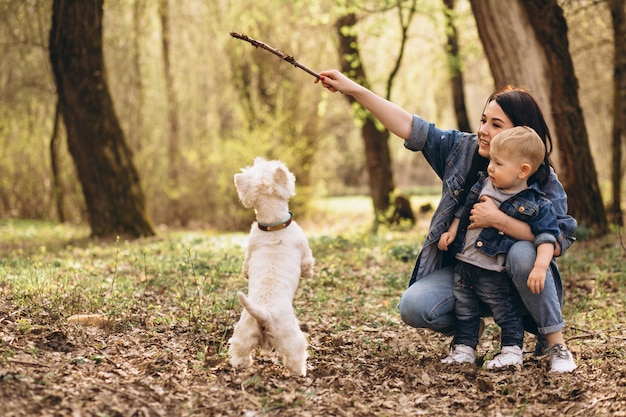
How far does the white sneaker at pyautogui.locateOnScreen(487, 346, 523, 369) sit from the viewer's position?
393 cm

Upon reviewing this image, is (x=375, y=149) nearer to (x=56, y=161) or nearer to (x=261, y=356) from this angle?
(x=56, y=161)

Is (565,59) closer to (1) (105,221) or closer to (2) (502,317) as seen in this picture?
(2) (502,317)

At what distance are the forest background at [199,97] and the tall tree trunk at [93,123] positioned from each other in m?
5.47

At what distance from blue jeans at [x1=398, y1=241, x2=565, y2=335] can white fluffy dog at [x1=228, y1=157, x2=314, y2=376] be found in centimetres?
82

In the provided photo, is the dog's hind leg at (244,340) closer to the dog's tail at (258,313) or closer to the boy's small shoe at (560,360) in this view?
the dog's tail at (258,313)

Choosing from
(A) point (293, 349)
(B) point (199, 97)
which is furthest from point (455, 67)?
(A) point (293, 349)

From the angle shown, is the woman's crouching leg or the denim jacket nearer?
the woman's crouching leg

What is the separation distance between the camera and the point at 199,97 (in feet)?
61.8

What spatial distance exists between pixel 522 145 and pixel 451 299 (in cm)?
107

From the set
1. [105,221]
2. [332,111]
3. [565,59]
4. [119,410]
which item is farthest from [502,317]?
[332,111]

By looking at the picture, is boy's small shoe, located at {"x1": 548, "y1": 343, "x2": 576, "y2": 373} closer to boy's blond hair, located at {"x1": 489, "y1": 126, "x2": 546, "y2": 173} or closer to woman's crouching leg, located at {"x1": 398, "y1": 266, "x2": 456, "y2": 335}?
woman's crouching leg, located at {"x1": 398, "y1": 266, "x2": 456, "y2": 335}

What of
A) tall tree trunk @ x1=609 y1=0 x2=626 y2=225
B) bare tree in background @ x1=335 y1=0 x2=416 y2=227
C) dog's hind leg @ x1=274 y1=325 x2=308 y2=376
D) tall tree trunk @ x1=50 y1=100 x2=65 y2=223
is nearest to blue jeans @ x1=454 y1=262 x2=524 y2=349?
dog's hind leg @ x1=274 y1=325 x2=308 y2=376

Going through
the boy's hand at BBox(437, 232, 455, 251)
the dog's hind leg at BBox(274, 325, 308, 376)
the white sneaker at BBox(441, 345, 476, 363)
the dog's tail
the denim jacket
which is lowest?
the white sneaker at BBox(441, 345, 476, 363)

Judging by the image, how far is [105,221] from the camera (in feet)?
31.8
